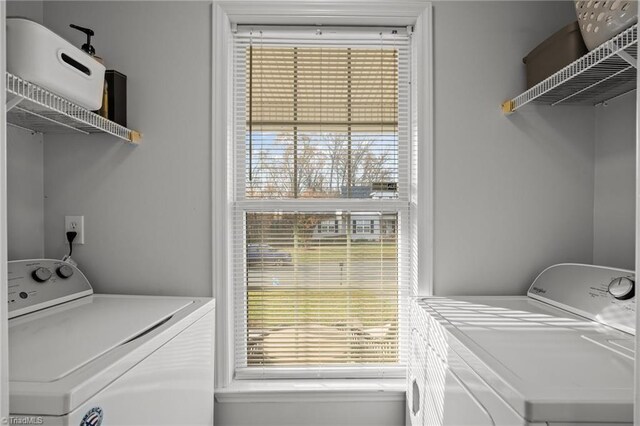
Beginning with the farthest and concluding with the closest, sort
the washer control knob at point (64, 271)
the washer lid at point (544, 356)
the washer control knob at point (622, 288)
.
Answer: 1. the washer control knob at point (64, 271)
2. the washer control knob at point (622, 288)
3. the washer lid at point (544, 356)

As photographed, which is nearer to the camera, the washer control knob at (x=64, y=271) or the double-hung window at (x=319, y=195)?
the washer control knob at (x=64, y=271)

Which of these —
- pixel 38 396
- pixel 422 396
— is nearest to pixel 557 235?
pixel 422 396

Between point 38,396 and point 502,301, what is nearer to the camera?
point 38,396

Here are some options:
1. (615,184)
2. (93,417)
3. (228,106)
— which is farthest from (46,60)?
(615,184)

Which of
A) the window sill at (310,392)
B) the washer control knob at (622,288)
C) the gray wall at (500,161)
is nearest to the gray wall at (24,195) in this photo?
the window sill at (310,392)

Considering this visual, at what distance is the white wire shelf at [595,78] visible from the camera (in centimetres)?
104

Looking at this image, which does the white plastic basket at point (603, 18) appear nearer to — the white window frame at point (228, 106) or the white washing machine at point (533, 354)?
the white window frame at point (228, 106)

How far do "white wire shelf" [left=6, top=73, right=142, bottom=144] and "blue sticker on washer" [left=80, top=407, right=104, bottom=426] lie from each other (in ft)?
2.61

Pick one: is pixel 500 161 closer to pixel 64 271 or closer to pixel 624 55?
pixel 624 55

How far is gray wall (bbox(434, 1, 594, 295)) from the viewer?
66.1 inches

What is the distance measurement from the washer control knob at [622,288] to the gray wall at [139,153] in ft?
5.03

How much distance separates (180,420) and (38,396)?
58 cm

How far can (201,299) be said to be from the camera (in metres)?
1.56

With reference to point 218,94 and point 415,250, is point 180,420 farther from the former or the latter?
point 218,94
